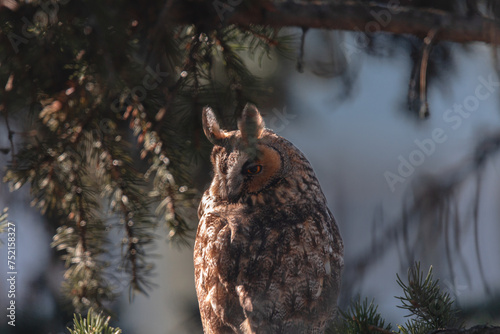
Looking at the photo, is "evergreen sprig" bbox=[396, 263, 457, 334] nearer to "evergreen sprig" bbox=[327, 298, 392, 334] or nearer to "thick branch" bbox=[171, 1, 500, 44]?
"evergreen sprig" bbox=[327, 298, 392, 334]

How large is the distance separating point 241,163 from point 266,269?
28cm

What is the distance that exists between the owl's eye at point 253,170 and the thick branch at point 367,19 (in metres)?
0.49

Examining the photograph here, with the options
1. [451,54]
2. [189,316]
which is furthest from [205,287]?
[451,54]

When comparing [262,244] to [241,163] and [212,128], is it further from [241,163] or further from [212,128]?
[212,128]

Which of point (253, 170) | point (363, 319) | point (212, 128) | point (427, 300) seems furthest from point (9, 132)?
point (427, 300)

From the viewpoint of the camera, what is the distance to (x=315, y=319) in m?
1.12

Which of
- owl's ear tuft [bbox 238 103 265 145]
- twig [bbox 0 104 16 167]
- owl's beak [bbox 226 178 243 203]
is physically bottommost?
owl's beak [bbox 226 178 243 203]

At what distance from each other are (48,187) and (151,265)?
402 millimetres

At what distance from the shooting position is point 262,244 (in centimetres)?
113

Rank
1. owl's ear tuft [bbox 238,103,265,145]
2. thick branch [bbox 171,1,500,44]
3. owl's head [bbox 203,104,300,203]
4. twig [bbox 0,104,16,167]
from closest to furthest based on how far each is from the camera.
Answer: twig [bbox 0,104,16,167] → owl's ear tuft [bbox 238,103,265,145] → owl's head [bbox 203,104,300,203] → thick branch [bbox 171,1,500,44]

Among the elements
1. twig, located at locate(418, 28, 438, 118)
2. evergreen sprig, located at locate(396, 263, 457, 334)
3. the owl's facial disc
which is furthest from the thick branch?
evergreen sprig, located at locate(396, 263, 457, 334)

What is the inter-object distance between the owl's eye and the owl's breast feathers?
0.10 m

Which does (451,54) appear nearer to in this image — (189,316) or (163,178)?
(163,178)

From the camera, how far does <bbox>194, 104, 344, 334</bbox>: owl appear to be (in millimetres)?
1083
